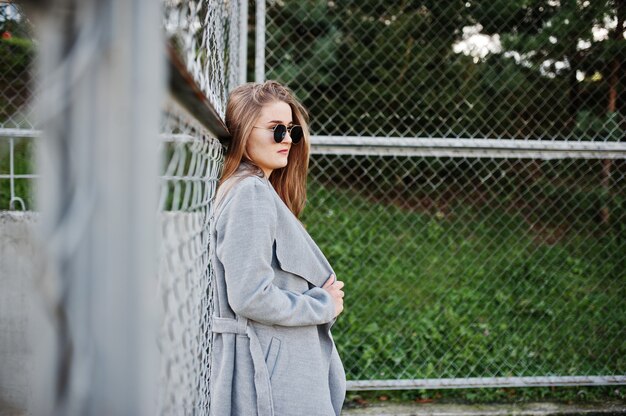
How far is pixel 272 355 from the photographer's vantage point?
1683 millimetres

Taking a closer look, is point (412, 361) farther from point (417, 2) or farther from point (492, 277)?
point (417, 2)

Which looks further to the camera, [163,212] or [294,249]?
[294,249]

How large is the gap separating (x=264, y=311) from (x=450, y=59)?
463 centimetres

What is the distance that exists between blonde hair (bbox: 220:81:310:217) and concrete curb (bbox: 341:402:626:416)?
1.85 m

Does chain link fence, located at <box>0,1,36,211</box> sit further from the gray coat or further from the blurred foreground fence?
the gray coat

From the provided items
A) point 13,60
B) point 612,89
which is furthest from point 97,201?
→ point 13,60

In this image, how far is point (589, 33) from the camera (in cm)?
521

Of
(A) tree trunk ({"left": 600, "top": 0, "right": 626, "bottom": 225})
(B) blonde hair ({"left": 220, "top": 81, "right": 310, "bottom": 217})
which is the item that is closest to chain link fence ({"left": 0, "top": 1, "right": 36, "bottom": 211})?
(B) blonde hair ({"left": 220, "top": 81, "right": 310, "bottom": 217})

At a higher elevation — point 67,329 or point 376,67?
point 376,67

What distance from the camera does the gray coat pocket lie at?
5.51ft

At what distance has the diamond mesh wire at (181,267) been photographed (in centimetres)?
99

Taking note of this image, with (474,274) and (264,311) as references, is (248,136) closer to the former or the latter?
(264,311)

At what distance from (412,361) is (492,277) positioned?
165 cm

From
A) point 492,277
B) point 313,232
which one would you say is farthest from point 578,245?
point 313,232
